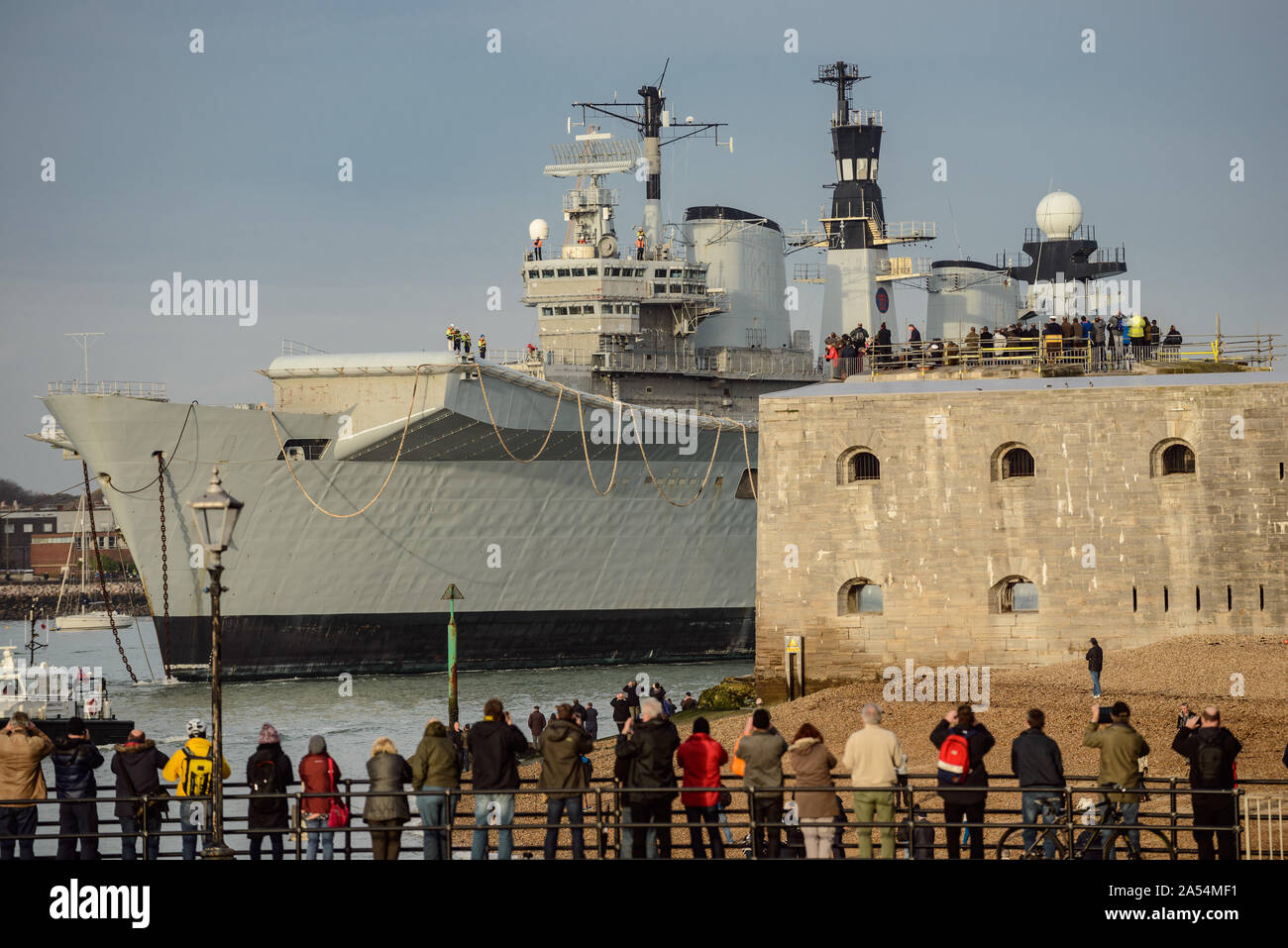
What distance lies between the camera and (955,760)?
14234mm

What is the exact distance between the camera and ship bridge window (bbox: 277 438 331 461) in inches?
1699

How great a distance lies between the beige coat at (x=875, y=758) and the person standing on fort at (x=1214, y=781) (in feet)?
8.94

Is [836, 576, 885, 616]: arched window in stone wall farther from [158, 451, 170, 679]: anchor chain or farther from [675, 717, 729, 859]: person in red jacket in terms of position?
[158, 451, 170, 679]: anchor chain

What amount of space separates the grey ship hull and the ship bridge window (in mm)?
197

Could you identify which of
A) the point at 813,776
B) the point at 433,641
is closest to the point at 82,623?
the point at 433,641

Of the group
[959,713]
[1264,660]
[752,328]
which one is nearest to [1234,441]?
[1264,660]

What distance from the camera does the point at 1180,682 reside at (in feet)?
83.9

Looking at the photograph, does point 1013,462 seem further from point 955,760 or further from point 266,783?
point 266,783

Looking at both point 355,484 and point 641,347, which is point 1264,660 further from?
point 641,347

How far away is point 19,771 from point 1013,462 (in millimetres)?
20340

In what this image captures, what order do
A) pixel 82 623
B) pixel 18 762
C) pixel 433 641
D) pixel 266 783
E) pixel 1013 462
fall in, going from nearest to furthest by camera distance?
pixel 266 783 < pixel 18 762 < pixel 1013 462 < pixel 433 641 < pixel 82 623

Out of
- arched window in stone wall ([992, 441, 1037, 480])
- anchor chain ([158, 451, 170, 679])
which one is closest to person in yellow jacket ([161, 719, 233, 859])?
arched window in stone wall ([992, 441, 1037, 480])

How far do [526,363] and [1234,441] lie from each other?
28.3m
